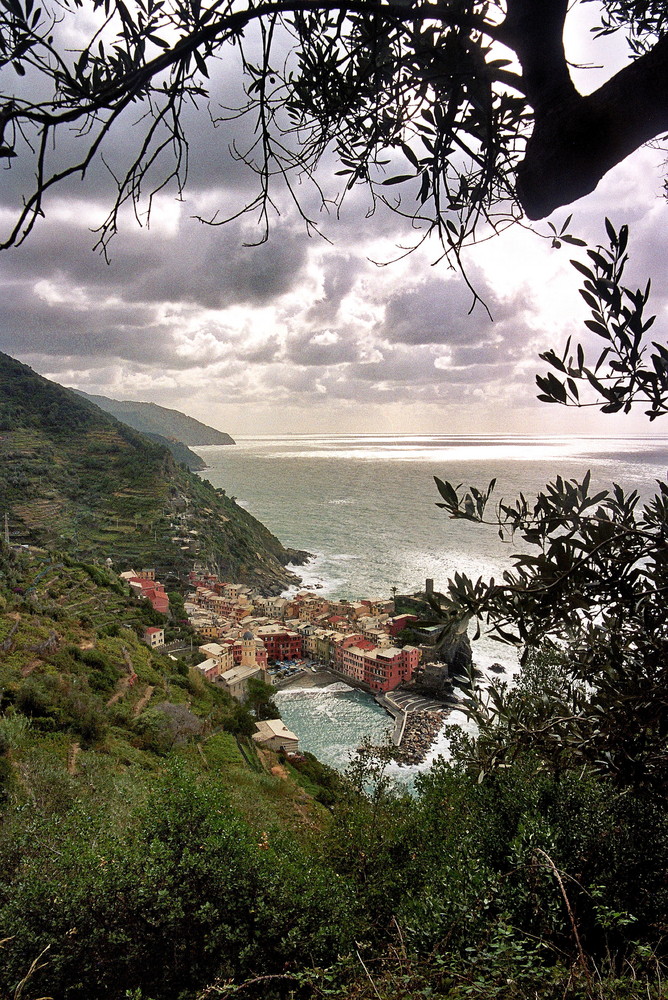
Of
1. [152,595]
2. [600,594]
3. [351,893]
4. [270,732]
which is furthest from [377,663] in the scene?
[600,594]

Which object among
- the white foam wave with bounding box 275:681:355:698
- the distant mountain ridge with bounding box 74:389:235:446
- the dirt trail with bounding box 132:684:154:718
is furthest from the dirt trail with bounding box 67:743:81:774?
the distant mountain ridge with bounding box 74:389:235:446

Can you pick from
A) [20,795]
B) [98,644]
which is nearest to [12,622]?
[98,644]

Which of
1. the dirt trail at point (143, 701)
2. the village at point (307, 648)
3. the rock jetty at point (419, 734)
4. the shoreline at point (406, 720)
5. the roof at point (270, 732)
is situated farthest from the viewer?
the village at point (307, 648)

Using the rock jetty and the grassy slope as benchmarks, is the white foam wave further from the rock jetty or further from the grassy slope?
the grassy slope

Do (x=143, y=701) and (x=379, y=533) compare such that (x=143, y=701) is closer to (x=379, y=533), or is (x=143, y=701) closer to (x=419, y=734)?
(x=419, y=734)

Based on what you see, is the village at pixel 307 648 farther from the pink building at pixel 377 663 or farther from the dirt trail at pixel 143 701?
the dirt trail at pixel 143 701

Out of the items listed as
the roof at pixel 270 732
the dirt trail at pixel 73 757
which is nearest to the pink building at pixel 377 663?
the roof at pixel 270 732
